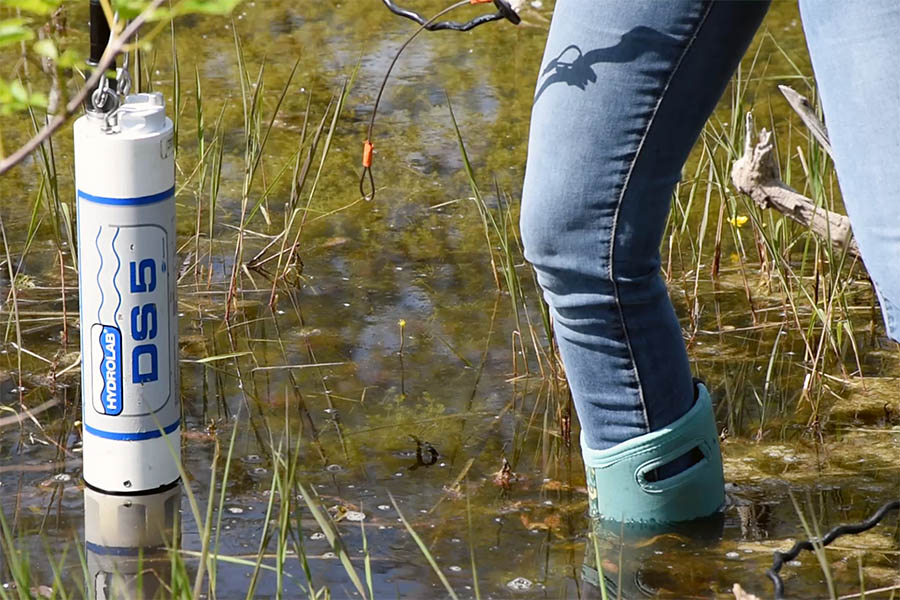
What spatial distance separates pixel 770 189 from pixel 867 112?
1157mm

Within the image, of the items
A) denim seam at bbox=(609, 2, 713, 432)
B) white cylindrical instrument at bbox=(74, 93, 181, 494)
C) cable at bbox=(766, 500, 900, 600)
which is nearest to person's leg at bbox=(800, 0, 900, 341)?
denim seam at bbox=(609, 2, 713, 432)

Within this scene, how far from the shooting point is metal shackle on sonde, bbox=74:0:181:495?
190 centimetres

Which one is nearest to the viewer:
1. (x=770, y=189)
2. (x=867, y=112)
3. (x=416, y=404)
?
(x=867, y=112)

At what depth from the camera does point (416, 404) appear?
2.40 metres

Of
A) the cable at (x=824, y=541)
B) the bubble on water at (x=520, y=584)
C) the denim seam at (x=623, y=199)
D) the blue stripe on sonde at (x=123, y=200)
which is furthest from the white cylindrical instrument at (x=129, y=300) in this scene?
the cable at (x=824, y=541)

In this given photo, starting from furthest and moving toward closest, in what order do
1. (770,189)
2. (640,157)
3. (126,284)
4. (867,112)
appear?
1. (770,189)
2. (126,284)
3. (640,157)
4. (867,112)

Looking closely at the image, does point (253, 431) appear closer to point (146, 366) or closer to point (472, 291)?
point (146, 366)

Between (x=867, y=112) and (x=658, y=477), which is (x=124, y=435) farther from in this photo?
(x=867, y=112)

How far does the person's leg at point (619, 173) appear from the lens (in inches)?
65.0

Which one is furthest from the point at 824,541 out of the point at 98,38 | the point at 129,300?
the point at 98,38

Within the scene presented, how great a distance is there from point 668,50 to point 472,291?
→ 1.28m

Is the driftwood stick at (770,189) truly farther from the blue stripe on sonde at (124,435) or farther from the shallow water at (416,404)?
the blue stripe on sonde at (124,435)

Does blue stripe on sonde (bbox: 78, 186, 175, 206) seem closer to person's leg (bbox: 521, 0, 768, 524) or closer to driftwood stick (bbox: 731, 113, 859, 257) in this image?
person's leg (bbox: 521, 0, 768, 524)

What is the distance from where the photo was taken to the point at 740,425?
7.79 feet
